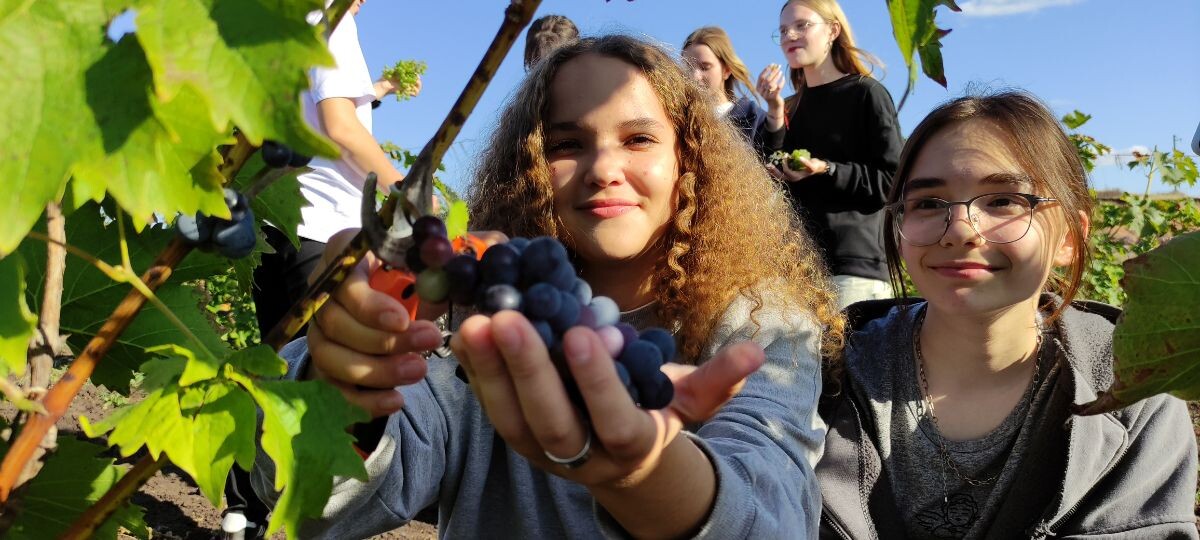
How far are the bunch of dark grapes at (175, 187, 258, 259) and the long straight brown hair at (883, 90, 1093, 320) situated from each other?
6.17 feet

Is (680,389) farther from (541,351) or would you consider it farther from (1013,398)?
(1013,398)

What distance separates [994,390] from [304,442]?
1.88m

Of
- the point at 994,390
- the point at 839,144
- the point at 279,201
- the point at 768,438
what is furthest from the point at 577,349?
the point at 839,144

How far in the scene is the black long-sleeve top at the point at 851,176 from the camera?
3.62 metres

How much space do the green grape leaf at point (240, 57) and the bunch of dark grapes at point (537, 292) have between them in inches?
7.3

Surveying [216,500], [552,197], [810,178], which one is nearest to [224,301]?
[810,178]

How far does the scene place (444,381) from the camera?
5.98 ft

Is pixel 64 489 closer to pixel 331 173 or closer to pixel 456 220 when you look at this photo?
pixel 456 220

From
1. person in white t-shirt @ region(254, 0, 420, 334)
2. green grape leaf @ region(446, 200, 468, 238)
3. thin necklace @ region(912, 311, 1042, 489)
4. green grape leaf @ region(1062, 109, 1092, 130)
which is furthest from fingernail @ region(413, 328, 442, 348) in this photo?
green grape leaf @ region(1062, 109, 1092, 130)

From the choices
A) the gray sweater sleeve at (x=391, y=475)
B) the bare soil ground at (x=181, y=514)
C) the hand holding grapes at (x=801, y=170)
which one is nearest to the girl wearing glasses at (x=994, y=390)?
the gray sweater sleeve at (x=391, y=475)

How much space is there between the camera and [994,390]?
2.26 m

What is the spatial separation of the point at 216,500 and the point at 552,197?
1.30m

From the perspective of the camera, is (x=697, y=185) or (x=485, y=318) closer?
(x=485, y=318)

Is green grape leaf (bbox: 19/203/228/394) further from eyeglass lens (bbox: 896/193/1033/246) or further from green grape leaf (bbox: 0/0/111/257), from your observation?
eyeglass lens (bbox: 896/193/1033/246)
